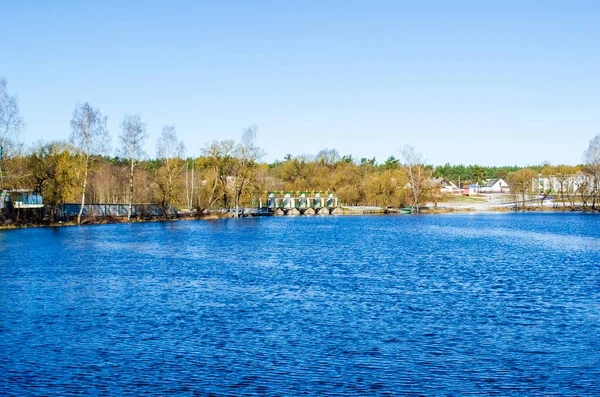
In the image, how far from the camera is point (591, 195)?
116438mm

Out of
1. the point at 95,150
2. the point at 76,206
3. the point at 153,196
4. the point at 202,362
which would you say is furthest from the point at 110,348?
the point at 153,196

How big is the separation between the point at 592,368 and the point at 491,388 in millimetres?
3176

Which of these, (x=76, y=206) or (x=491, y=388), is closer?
(x=491, y=388)

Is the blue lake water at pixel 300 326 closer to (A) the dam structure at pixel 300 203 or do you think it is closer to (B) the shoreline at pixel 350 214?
(B) the shoreline at pixel 350 214

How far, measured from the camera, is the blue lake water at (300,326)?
14.1 metres

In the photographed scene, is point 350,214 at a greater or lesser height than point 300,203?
lesser

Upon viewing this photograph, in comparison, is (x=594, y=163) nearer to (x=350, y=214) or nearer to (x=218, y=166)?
(x=350, y=214)

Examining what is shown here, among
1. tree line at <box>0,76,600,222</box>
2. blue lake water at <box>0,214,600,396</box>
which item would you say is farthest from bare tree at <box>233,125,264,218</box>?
blue lake water at <box>0,214,600,396</box>

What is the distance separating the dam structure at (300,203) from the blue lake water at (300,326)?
8256 cm

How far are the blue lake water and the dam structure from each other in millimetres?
82561

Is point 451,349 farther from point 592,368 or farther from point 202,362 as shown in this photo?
point 202,362

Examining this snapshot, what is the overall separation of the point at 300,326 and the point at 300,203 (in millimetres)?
106577

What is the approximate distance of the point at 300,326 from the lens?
63.9 ft

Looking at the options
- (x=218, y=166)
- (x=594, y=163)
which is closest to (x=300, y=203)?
(x=218, y=166)
